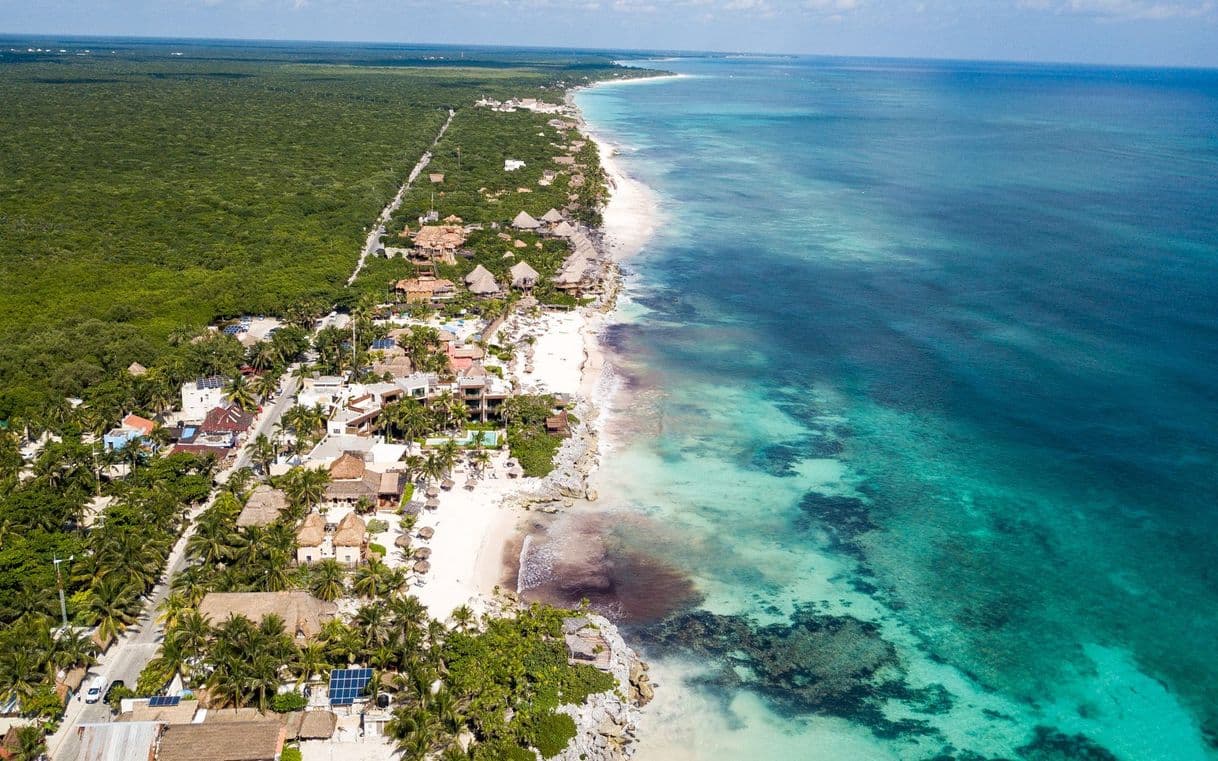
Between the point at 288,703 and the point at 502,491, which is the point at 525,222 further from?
the point at 288,703

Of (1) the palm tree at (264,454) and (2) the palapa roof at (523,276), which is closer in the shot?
(1) the palm tree at (264,454)

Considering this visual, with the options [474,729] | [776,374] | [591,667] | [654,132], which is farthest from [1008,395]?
[654,132]

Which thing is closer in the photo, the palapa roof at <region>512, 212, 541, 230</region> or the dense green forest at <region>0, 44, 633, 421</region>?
the dense green forest at <region>0, 44, 633, 421</region>

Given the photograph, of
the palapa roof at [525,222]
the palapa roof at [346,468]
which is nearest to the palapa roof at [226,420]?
the palapa roof at [346,468]

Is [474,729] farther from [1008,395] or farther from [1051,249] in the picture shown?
[1051,249]

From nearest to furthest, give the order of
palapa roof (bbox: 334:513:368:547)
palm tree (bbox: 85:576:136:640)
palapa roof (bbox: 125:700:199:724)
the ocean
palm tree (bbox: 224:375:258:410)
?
palapa roof (bbox: 125:700:199:724), palm tree (bbox: 85:576:136:640), the ocean, palapa roof (bbox: 334:513:368:547), palm tree (bbox: 224:375:258:410)

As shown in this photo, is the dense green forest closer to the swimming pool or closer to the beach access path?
the beach access path

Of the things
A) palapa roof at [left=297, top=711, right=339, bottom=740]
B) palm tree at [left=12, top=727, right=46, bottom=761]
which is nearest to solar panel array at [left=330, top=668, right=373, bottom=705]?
palapa roof at [left=297, top=711, right=339, bottom=740]

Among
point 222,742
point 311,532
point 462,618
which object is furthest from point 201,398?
point 222,742

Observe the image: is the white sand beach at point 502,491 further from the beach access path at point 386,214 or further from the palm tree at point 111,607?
the beach access path at point 386,214
